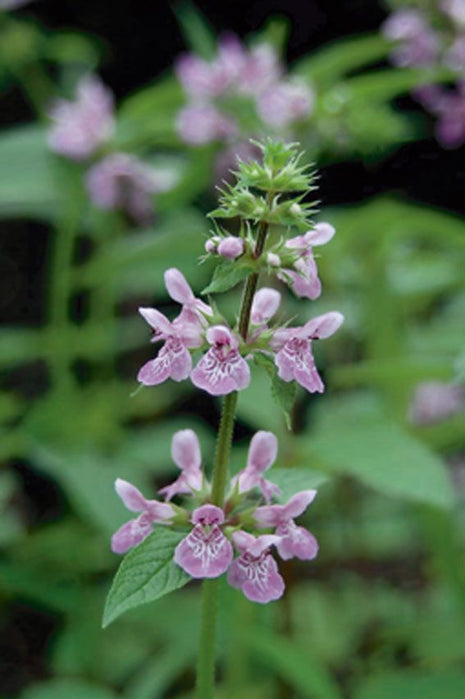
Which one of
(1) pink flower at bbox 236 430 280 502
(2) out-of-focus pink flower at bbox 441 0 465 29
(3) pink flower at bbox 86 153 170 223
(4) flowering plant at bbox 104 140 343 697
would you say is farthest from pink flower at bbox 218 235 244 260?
(3) pink flower at bbox 86 153 170 223

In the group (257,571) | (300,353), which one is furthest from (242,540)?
(300,353)

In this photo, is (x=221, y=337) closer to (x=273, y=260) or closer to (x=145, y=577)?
(x=273, y=260)

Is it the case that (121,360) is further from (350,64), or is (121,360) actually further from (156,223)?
(350,64)

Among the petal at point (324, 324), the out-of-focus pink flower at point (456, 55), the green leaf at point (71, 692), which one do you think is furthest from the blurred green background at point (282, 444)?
the petal at point (324, 324)

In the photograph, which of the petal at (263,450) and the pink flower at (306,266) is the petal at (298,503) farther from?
the pink flower at (306,266)

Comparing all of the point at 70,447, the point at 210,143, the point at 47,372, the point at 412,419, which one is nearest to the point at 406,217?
the point at 210,143

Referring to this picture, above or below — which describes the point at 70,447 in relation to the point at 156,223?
below
